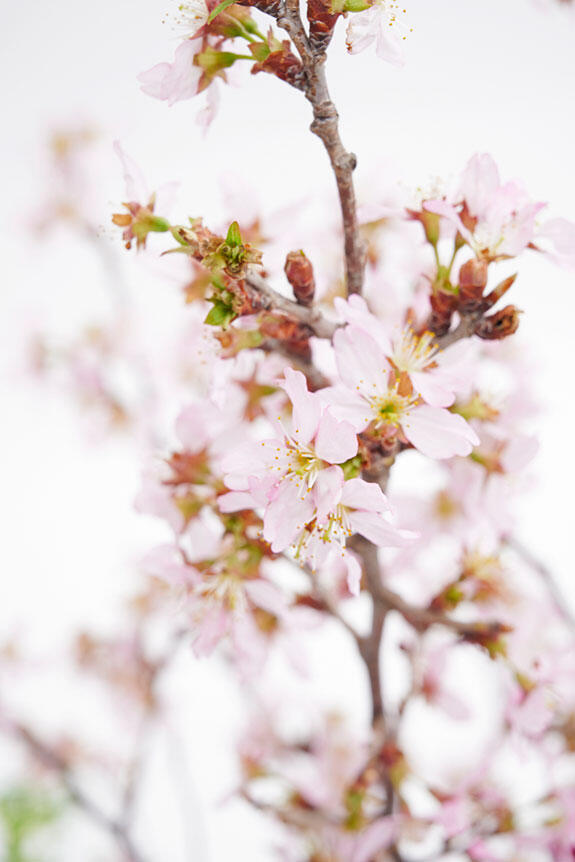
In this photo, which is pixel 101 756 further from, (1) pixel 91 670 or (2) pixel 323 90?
(2) pixel 323 90

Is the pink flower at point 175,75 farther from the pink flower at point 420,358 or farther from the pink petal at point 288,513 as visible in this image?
the pink petal at point 288,513

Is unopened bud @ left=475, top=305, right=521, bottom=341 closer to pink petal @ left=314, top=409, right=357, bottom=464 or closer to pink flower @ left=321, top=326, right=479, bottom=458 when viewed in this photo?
pink flower @ left=321, top=326, right=479, bottom=458

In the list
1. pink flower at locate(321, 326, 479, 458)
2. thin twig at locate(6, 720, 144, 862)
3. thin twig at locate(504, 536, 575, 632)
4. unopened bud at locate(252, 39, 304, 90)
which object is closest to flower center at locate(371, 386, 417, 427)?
pink flower at locate(321, 326, 479, 458)

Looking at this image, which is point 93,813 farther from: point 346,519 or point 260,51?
point 260,51

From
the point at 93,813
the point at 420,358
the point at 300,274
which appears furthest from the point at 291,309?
the point at 93,813

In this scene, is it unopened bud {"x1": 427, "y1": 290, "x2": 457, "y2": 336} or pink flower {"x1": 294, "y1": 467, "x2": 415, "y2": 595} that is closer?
pink flower {"x1": 294, "y1": 467, "x2": 415, "y2": 595}

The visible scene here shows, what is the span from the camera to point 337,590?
120 centimetres

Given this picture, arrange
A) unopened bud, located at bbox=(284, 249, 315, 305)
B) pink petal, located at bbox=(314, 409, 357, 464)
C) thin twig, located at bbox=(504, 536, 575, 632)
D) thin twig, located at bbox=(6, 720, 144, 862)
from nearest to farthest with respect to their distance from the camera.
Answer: pink petal, located at bbox=(314, 409, 357, 464) → unopened bud, located at bbox=(284, 249, 315, 305) → thin twig, located at bbox=(504, 536, 575, 632) → thin twig, located at bbox=(6, 720, 144, 862)

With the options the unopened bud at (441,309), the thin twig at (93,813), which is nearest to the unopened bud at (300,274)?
the unopened bud at (441,309)

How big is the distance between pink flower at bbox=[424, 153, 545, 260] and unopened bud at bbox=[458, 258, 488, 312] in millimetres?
33

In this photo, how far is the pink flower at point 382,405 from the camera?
647mm

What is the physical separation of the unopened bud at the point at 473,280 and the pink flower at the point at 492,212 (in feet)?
0.11

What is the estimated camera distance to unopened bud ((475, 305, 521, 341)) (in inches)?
28.7

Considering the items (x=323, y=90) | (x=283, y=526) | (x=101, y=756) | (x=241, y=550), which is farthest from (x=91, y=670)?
(x=323, y=90)
